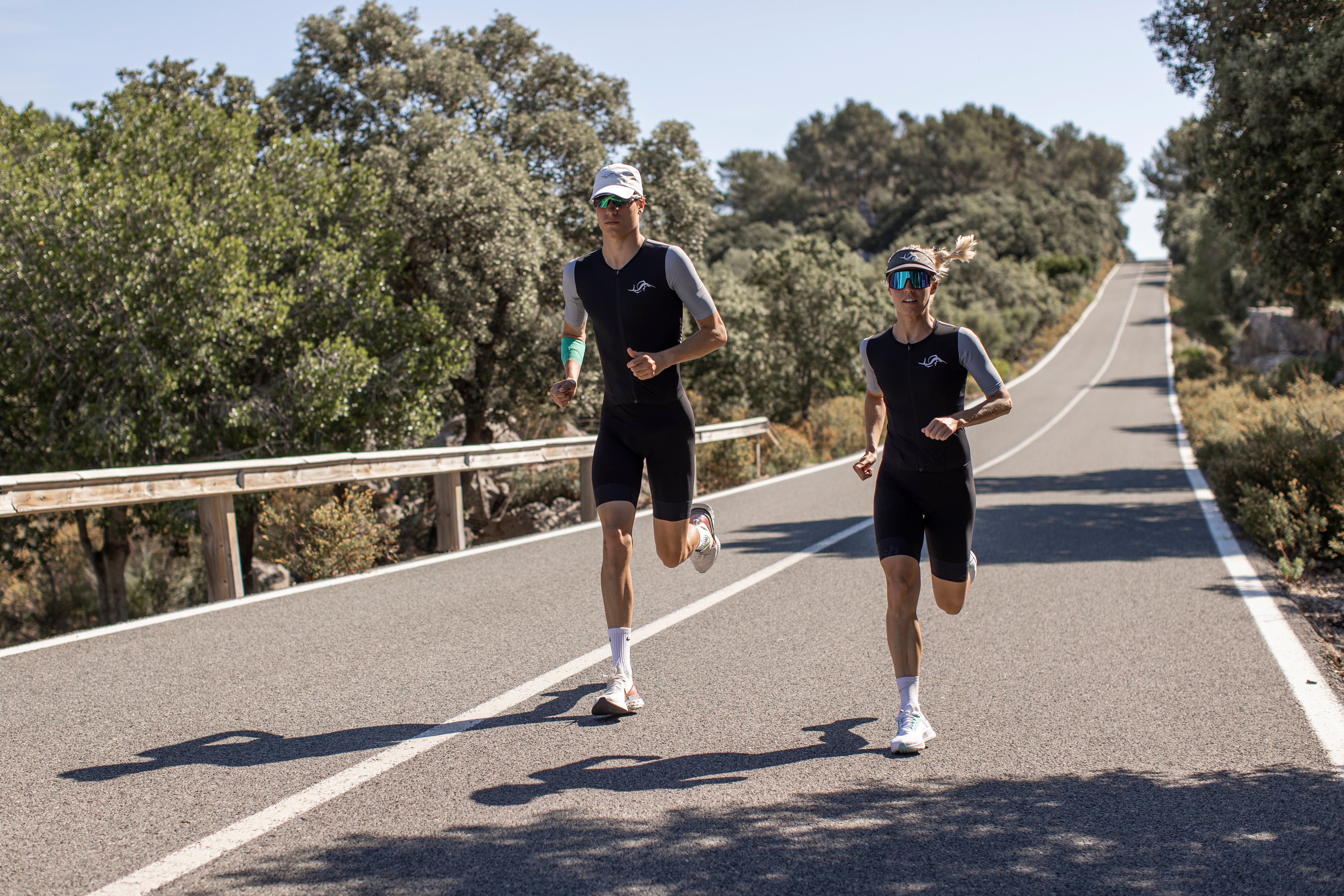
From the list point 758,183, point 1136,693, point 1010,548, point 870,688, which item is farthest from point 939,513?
point 758,183

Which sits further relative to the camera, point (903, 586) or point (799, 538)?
Result: point (799, 538)

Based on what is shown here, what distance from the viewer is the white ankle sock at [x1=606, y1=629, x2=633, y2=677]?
4.92 meters

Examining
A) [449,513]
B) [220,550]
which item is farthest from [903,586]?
[449,513]

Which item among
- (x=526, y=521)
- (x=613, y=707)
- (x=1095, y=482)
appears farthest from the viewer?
(x=526, y=521)

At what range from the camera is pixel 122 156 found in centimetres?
1703

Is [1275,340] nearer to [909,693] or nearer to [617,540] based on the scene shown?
[909,693]

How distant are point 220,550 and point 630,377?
4.56 metres

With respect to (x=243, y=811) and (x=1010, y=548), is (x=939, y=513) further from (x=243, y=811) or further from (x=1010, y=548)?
(x=1010, y=548)

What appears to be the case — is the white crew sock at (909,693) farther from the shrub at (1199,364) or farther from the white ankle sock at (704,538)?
the shrub at (1199,364)

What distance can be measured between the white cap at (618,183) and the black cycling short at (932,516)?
1.70 meters

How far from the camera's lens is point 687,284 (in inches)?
190

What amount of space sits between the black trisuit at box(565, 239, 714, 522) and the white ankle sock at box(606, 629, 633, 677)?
1.95ft

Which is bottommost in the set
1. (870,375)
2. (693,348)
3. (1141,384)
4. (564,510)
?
(564,510)

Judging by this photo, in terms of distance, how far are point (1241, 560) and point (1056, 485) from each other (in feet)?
23.4
